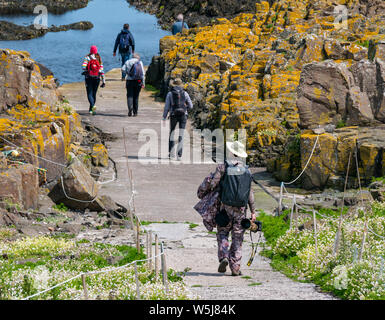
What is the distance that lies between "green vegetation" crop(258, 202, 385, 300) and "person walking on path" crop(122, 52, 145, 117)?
9.28m

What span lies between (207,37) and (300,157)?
12.5m

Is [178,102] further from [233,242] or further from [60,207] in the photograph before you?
[233,242]

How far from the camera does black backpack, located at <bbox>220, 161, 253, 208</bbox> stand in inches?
389

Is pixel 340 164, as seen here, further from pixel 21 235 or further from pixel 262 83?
pixel 21 235

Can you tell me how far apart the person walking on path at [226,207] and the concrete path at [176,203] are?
27 cm

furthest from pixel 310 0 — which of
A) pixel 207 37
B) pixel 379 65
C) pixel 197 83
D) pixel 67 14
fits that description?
pixel 67 14

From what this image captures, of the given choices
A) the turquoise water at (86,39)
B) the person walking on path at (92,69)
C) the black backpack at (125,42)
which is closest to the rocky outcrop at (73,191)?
the person walking on path at (92,69)

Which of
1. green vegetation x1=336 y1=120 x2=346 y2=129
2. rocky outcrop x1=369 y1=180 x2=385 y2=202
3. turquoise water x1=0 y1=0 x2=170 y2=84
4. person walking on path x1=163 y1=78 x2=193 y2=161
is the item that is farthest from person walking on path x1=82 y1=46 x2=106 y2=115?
turquoise water x1=0 y1=0 x2=170 y2=84

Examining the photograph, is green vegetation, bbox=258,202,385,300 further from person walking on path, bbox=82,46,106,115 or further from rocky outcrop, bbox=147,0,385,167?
person walking on path, bbox=82,46,106,115

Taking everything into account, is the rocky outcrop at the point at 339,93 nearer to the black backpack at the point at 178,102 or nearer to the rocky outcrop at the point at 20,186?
the black backpack at the point at 178,102

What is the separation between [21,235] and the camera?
11344mm

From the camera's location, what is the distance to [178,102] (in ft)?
58.5

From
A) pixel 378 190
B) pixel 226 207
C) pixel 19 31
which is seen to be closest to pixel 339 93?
pixel 378 190

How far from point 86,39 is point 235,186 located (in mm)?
41228
